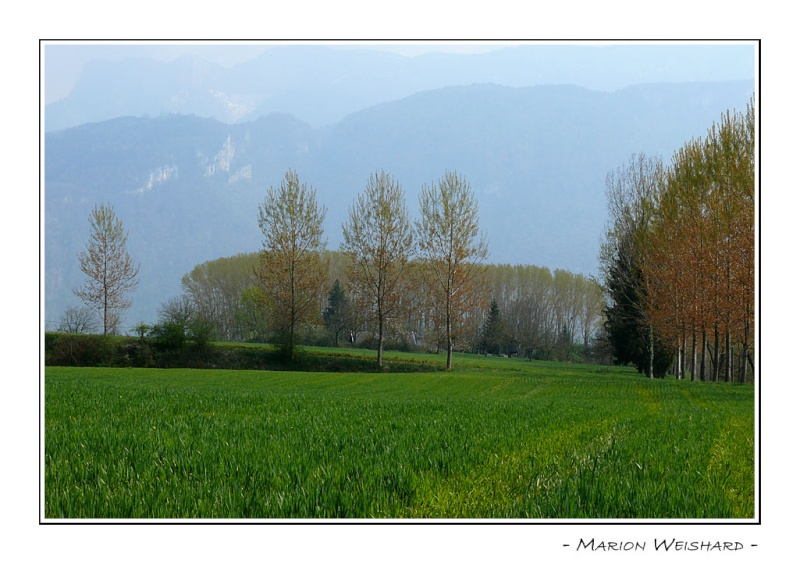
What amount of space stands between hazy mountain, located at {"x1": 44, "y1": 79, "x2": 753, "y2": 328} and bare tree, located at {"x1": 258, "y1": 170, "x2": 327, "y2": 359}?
10091 millimetres

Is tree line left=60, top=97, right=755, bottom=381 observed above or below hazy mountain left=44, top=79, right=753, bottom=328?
below

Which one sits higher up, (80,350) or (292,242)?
(292,242)

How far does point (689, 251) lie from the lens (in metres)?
20.6

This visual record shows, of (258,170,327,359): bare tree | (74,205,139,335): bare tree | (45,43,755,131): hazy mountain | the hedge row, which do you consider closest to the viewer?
(45,43,755,131): hazy mountain

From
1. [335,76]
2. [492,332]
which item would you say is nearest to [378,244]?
[492,332]

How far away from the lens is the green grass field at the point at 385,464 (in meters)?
4.47

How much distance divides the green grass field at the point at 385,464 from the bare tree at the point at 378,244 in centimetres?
2635

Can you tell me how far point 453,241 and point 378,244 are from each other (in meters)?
4.23

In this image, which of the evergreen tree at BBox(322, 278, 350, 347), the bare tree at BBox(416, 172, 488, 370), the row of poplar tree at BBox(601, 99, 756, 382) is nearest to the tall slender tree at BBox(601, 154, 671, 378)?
the row of poplar tree at BBox(601, 99, 756, 382)

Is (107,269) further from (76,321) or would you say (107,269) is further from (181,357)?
(181,357)

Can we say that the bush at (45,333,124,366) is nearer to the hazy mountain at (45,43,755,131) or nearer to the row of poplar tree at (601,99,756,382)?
the hazy mountain at (45,43,755,131)

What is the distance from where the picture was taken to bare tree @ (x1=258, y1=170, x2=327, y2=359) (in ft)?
121
